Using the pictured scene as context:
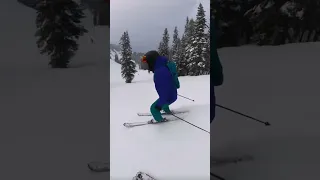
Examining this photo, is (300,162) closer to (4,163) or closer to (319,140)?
(319,140)

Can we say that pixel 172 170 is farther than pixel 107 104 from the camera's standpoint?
No

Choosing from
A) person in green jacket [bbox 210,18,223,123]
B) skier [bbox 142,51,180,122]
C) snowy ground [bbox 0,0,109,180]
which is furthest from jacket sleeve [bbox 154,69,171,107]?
snowy ground [bbox 0,0,109,180]

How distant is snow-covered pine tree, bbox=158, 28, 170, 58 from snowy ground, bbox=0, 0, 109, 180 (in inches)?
15.0

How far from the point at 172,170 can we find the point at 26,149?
0.80 metres

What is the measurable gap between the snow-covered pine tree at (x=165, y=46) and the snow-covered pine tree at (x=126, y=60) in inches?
5.4

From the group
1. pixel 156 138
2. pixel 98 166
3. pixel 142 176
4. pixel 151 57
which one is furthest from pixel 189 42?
pixel 98 166

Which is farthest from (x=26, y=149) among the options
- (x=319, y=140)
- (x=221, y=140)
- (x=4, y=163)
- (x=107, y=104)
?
(x=319, y=140)

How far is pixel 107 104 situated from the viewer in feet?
5.02

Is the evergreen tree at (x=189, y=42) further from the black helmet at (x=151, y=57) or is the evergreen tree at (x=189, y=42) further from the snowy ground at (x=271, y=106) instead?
the snowy ground at (x=271, y=106)

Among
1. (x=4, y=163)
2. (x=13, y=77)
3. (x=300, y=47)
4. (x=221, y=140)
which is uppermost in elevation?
(x=300, y=47)

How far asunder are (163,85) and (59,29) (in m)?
0.69

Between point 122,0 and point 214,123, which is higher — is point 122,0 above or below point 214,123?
above

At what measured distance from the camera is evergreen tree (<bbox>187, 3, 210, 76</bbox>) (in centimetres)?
125

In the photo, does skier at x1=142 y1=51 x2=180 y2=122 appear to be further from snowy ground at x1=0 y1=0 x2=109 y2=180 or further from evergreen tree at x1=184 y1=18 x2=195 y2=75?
snowy ground at x1=0 y1=0 x2=109 y2=180
